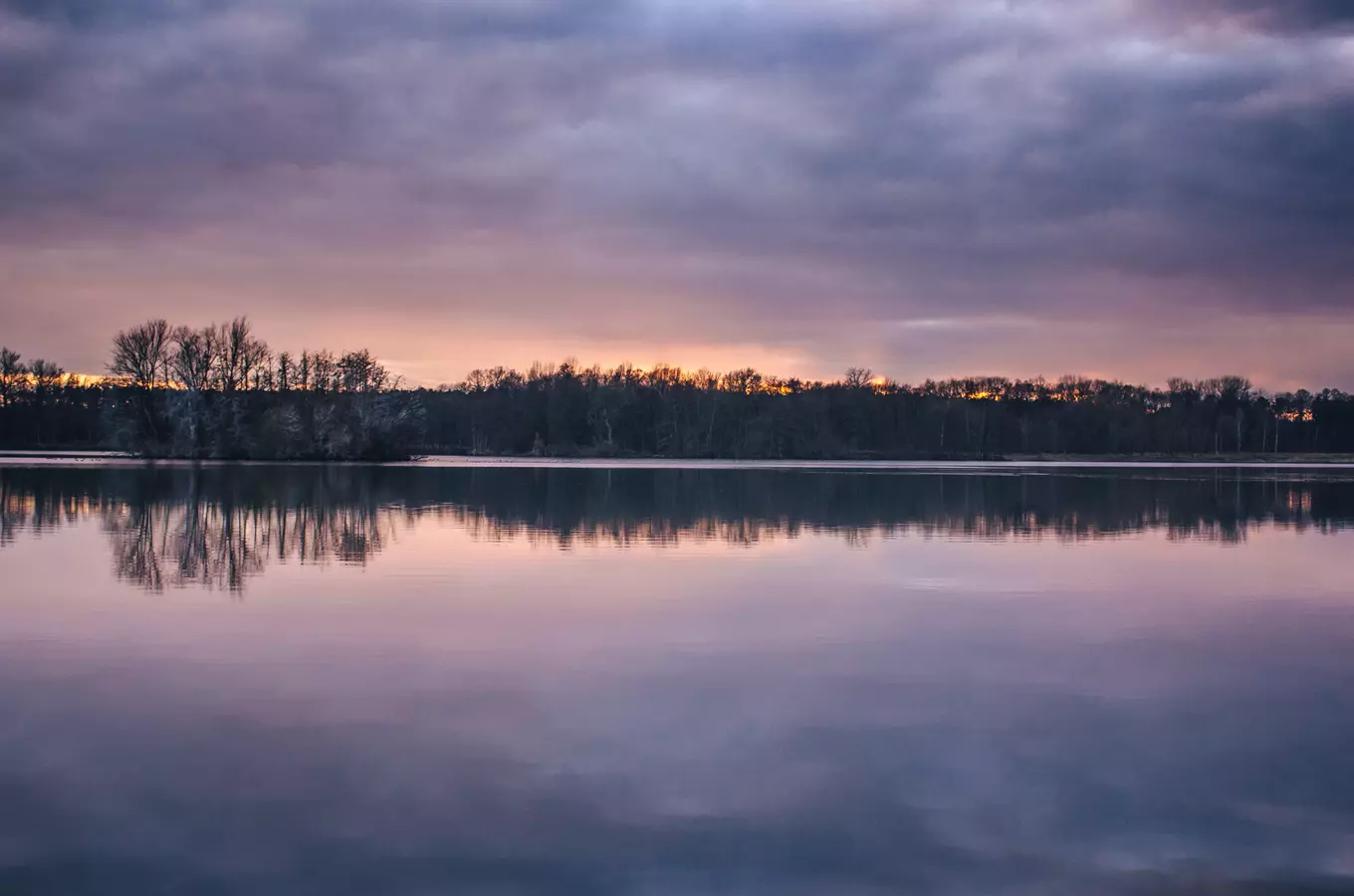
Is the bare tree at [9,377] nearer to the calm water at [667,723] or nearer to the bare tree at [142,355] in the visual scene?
the bare tree at [142,355]

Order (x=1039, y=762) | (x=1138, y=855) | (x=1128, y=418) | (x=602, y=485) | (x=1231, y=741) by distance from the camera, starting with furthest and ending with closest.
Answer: (x=1128, y=418) → (x=602, y=485) → (x=1231, y=741) → (x=1039, y=762) → (x=1138, y=855)

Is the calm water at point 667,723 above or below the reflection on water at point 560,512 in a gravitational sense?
below

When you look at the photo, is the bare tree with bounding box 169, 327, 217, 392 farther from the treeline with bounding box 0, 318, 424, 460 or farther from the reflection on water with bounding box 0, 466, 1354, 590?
the reflection on water with bounding box 0, 466, 1354, 590

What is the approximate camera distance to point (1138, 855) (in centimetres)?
580

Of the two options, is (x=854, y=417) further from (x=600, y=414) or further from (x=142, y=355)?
(x=142, y=355)

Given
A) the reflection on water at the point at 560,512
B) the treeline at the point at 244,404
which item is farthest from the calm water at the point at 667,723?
the treeline at the point at 244,404

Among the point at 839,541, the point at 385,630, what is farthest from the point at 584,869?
the point at 839,541

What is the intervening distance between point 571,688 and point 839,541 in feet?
40.7

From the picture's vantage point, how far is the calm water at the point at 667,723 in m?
5.65

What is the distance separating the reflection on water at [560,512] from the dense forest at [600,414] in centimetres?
2852

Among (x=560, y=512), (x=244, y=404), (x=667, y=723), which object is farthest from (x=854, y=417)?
(x=667, y=723)

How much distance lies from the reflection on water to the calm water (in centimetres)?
109

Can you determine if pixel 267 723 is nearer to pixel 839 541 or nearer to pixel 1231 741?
pixel 1231 741

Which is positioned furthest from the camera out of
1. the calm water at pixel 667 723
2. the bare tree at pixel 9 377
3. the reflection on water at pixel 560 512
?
the bare tree at pixel 9 377
